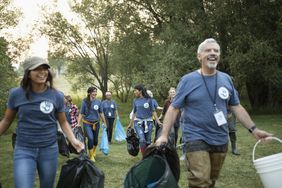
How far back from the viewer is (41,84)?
4.08m

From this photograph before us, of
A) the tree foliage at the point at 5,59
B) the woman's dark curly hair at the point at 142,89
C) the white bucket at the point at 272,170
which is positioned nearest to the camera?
the white bucket at the point at 272,170

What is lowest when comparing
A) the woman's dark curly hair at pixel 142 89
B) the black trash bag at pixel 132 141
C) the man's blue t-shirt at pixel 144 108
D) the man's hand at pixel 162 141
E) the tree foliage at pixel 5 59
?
the black trash bag at pixel 132 141

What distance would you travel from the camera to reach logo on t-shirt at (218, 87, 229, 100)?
167 inches

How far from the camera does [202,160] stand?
13.6 feet

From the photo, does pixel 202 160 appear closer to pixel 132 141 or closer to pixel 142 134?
pixel 142 134

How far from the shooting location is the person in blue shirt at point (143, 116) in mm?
9352

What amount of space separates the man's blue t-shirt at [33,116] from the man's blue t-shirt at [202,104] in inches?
46.2

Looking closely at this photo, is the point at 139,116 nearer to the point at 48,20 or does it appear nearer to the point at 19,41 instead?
the point at 19,41

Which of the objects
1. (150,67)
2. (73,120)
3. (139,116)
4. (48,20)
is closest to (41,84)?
(139,116)

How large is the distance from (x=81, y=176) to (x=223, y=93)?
151 cm

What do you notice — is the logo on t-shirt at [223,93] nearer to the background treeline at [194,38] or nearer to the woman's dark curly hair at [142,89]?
the woman's dark curly hair at [142,89]

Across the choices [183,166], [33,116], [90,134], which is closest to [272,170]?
[33,116]

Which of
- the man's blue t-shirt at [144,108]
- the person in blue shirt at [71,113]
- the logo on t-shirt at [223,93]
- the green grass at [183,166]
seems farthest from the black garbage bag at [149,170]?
the person in blue shirt at [71,113]

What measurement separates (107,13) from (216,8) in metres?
8.16
